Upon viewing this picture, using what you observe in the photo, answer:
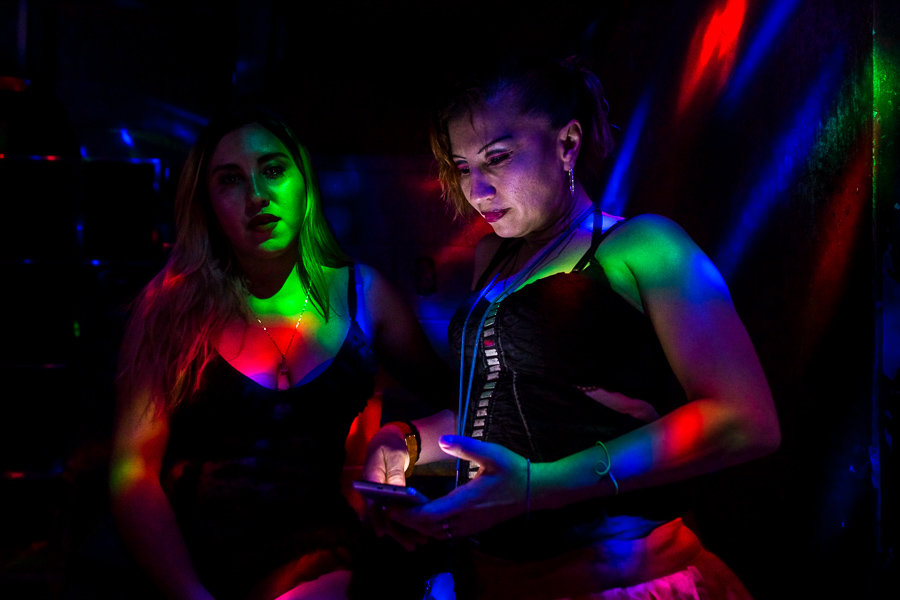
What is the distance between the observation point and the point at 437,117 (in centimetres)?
141

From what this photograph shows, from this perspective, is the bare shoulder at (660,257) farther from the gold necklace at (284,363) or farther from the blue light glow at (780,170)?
the gold necklace at (284,363)

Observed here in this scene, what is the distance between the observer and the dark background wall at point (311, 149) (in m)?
1.64

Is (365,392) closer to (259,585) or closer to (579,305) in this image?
(259,585)

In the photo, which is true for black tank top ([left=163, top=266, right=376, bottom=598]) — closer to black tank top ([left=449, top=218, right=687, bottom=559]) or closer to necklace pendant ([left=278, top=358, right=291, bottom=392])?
necklace pendant ([left=278, top=358, right=291, bottom=392])

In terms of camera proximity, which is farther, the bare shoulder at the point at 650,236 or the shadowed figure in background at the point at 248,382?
the shadowed figure in background at the point at 248,382

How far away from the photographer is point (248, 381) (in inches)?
61.5

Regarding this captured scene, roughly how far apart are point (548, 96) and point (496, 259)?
407 mm

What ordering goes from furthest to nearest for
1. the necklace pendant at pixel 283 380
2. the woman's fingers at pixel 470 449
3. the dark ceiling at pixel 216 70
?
the dark ceiling at pixel 216 70, the necklace pendant at pixel 283 380, the woman's fingers at pixel 470 449

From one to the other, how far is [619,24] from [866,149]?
1.64 meters

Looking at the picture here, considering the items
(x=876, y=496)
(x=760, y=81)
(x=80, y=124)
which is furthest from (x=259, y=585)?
(x=80, y=124)

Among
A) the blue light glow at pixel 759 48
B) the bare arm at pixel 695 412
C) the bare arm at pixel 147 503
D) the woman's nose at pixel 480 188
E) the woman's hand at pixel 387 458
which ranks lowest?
the bare arm at pixel 147 503

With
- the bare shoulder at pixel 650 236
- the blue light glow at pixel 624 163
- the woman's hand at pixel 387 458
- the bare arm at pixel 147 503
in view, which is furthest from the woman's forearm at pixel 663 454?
the blue light glow at pixel 624 163

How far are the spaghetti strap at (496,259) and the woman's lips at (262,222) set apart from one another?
1.88 ft

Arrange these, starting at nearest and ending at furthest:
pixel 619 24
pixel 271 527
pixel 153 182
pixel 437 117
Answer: pixel 437 117, pixel 271 527, pixel 619 24, pixel 153 182
